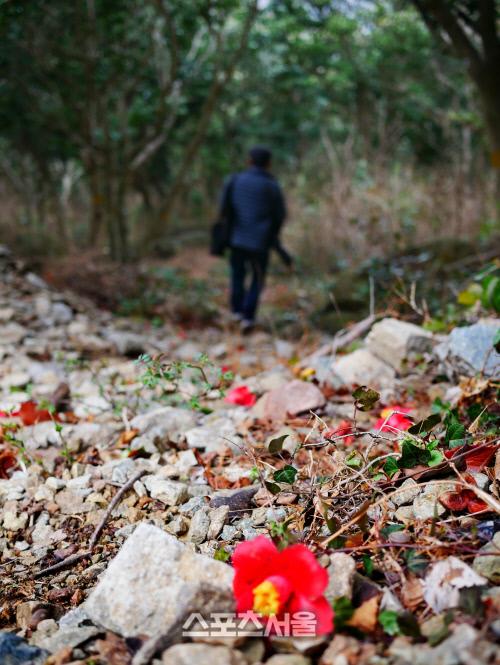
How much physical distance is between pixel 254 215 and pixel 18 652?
13.7 ft

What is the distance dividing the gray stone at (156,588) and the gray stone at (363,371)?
5.06 ft

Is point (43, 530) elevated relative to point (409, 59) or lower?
lower

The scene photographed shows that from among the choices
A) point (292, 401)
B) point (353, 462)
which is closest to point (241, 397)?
point (292, 401)

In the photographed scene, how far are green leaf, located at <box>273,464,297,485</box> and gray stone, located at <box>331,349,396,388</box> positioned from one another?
119 cm

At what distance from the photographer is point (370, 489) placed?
149cm

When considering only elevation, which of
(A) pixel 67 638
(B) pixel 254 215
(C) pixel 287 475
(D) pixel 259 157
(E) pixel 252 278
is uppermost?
(D) pixel 259 157

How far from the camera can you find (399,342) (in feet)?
9.02

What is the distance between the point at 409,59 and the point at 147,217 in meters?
6.99

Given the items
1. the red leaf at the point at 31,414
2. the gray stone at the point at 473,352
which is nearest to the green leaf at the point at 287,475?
the gray stone at the point at 473,352

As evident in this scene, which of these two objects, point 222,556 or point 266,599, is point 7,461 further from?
point 266,599

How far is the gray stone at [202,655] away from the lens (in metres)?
1.01

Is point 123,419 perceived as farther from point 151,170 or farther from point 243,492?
point 151,170

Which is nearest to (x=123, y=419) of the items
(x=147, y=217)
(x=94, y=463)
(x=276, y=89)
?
(x=94, y=463)

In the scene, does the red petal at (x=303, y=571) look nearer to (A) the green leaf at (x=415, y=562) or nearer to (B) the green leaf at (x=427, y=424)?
(A) the green leaf at (x=415, y=562)
